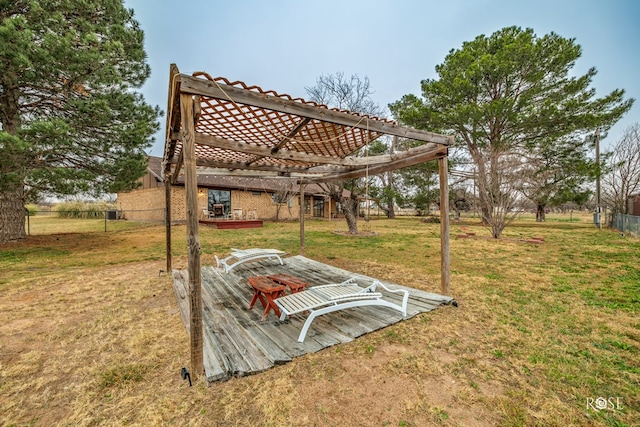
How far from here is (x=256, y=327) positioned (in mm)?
3193

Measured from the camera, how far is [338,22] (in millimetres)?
26734

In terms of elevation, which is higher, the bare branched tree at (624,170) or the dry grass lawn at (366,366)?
the bare branched tree at (624,170)

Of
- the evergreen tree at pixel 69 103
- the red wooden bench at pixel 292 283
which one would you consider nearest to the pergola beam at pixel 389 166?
the red wooden bench at pixel 292 283

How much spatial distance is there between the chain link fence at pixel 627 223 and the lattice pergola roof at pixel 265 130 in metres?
13.1

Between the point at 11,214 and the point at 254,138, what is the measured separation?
11.5 meters

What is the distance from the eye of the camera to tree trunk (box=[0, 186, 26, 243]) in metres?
9.15

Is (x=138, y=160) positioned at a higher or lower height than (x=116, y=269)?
higher

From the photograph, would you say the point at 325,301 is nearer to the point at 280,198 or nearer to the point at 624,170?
the point at 280,198

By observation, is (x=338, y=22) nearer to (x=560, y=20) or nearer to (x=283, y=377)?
(x=560, y=20)

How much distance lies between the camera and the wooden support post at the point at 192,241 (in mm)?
2273

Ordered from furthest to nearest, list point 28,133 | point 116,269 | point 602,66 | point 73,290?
point 602,66 < point 28,133 < point 116,269 < point 73,290

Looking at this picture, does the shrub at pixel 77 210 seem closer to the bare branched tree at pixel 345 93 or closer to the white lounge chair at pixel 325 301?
the bare branched tree at pixel 345 93

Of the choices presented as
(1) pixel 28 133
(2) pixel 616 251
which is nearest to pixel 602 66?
(2) pixel 616 251

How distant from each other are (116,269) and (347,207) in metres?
9.05
